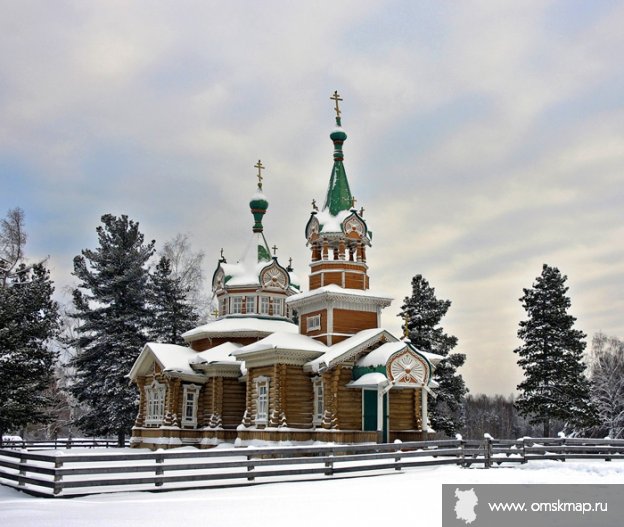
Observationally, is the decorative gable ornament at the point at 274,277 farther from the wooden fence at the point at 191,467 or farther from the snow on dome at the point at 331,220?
the wooden fence at the point at 191,467

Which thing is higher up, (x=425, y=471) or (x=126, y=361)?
(x=126, y=361)

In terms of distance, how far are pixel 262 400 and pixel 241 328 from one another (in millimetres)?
6569

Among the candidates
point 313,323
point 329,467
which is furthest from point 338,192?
point 329,467

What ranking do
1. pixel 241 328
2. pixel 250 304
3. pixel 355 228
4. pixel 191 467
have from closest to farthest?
pixel 191 467, pixel 355 228, pixel 241 328, pixel 250 304

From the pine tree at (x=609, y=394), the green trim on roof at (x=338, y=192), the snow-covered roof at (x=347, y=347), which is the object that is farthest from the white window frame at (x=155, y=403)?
the pine tree at (x=609, y=394)

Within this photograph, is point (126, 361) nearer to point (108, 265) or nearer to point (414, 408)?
point (108, 265)

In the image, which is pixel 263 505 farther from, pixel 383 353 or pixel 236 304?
pixel 236 304

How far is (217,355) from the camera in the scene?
1393 inches

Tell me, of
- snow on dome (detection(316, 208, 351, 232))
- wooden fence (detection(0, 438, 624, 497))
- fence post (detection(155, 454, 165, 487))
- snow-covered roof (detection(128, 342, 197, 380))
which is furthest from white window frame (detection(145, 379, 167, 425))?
fence post (detection(155, 454, 165, 487))

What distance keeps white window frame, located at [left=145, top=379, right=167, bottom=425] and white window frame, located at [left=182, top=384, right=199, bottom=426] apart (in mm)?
1193

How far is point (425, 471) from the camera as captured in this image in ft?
68.3

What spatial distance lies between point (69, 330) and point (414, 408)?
33.4 m

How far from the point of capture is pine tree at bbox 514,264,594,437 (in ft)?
124

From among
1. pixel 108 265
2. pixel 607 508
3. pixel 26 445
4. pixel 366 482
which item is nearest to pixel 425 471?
pixel 366 482
